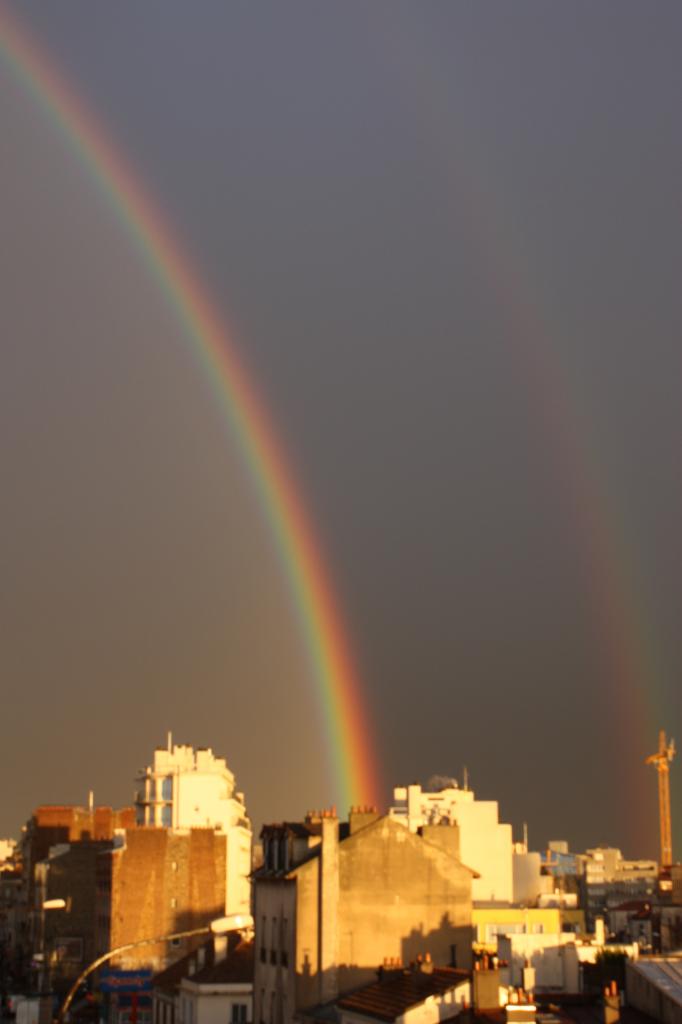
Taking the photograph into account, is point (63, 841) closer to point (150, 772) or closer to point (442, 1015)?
point (150, 772)

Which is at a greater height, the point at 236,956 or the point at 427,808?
the point at 427,808

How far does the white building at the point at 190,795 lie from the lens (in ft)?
415

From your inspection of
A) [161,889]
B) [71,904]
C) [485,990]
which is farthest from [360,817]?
[71,904]

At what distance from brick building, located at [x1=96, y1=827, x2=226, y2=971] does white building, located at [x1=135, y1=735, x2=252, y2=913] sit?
14.6 meters

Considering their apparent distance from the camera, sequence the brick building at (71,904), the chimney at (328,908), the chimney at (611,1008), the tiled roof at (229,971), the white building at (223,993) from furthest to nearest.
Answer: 1. the brick building at (71,904)
2. the tiled roof at (229,971)
3. the white building at (223,993)
4. the chimney at (328,908)
5. the chimney at (611,1008)

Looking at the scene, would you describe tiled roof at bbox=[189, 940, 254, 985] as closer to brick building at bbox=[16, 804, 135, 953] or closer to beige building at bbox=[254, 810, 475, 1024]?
beige building at bbox=[254, 810, 475, 1024]

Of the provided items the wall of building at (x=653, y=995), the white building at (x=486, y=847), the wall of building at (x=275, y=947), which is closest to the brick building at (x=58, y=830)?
the white building at (x=486, y=847)

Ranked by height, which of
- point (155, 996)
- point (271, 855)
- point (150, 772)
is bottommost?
point (155, 996)

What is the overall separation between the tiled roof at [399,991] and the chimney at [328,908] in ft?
11.4

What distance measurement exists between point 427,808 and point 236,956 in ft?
220

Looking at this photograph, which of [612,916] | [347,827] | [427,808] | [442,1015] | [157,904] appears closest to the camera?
[442,1015]

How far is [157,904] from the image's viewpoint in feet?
328

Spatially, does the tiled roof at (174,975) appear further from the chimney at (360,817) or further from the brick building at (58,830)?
the brick building at (58,830)

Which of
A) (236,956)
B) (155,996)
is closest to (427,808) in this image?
(155,996)
